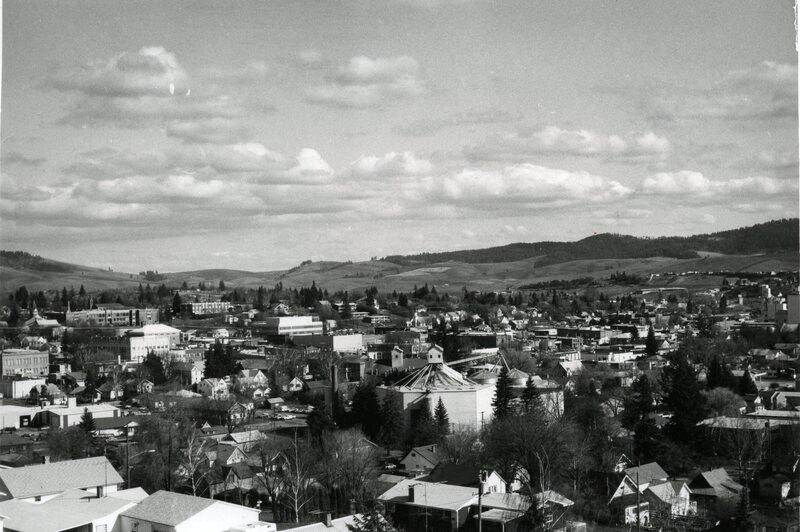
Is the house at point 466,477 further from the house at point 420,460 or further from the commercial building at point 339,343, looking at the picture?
the commercial building at point 339,343

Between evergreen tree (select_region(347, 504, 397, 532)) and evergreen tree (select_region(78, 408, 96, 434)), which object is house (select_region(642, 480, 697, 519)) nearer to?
evergreen tree (select_region(347, 504, 397, 532))

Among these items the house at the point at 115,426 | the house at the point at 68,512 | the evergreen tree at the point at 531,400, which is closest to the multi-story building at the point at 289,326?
the house at the point at 115,426

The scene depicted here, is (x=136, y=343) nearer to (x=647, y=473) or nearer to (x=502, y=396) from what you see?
(x=502, y=396)

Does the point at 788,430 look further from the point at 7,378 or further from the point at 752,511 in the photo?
the point at 7,378

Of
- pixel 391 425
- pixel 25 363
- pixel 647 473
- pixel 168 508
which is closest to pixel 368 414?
pixel 391 425

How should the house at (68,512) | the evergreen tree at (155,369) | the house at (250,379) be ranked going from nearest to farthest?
the house at (68,512) < the house at (250,379) < the evergreen tree at (155,369)

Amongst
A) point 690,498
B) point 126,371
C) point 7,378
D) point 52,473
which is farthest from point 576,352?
point 52,473

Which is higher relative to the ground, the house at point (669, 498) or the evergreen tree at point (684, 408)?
the evergreen tree at point (684, 408)

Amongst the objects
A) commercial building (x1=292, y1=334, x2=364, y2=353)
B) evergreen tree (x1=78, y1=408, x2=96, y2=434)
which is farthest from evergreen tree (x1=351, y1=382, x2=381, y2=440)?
commercial building (x1=292, y1=334, x2=364, y2=353)
